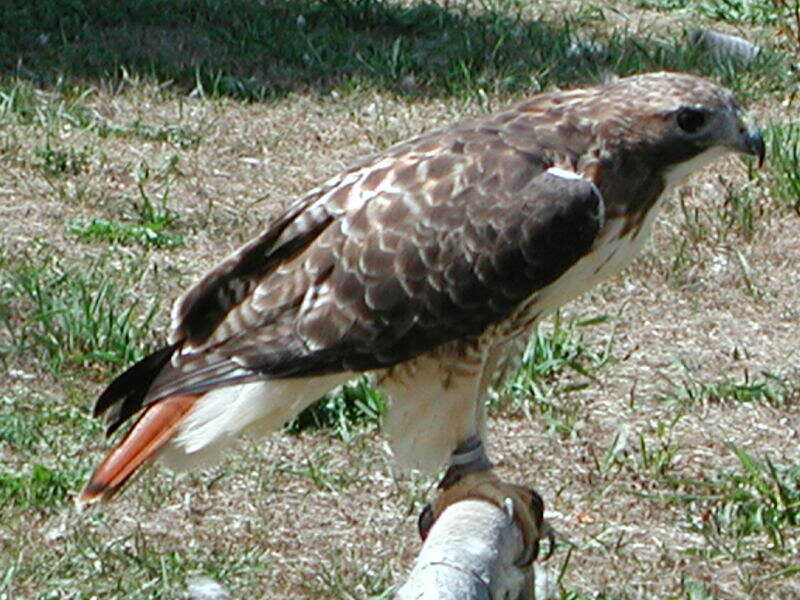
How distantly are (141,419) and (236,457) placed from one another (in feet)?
4.06

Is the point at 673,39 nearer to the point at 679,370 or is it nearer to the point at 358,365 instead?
the point at 679,370

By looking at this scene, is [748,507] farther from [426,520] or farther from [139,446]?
[139,446]

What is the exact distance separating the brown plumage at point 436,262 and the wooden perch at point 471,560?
1.53 ft

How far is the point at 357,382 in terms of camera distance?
5.13 m

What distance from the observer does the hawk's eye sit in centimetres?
366

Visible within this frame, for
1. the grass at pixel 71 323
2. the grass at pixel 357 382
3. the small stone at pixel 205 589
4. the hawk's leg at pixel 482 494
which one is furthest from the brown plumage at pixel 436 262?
the grass at pixel 71 323

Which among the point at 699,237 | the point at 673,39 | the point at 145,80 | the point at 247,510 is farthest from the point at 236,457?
the point at 673,39

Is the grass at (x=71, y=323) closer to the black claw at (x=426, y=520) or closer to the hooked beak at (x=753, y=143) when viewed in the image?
the black claw at (x=426, y=520)

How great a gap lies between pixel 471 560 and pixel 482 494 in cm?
95

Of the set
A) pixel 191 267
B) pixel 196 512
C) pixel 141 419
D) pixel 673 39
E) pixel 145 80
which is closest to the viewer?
pixel 141 419

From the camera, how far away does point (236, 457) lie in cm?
496

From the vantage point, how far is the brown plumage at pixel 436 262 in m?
3.64

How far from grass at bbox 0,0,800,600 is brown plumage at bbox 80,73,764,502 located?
568mm

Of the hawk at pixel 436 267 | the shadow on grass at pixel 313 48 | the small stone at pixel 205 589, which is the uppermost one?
the hawk at pixel 436 267
